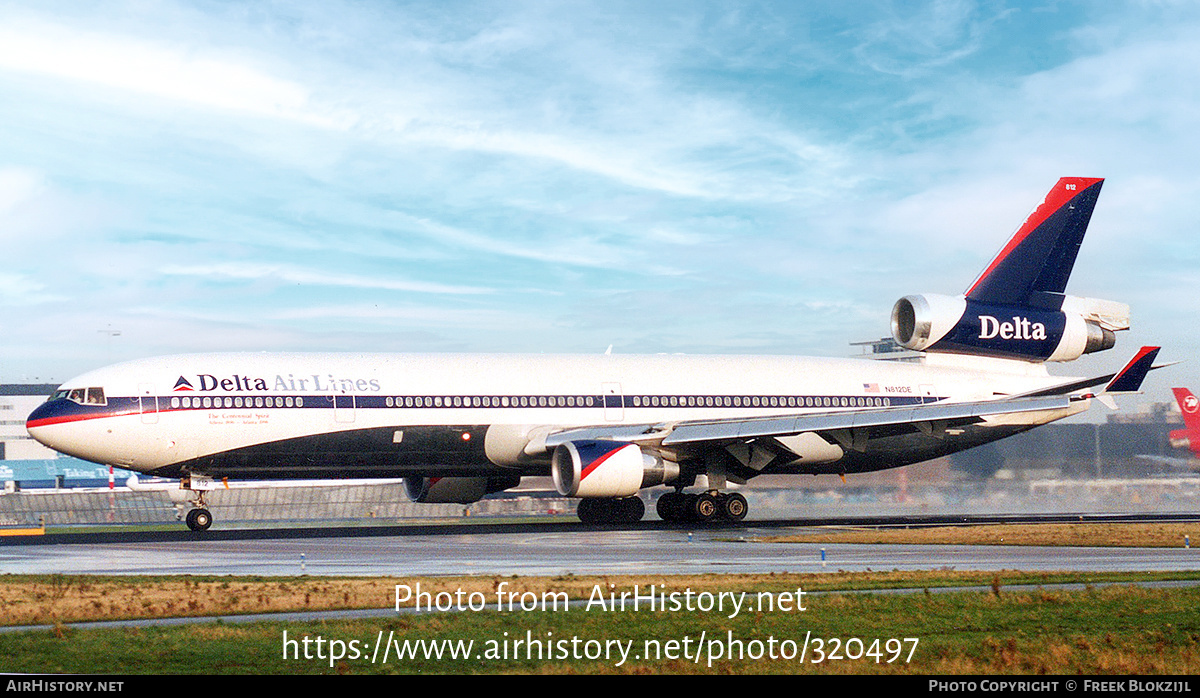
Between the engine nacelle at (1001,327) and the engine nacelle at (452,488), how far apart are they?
13.2 meters

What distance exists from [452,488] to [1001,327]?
1761cm

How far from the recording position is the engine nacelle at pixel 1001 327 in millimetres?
37562

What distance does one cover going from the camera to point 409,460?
31969 millimetres

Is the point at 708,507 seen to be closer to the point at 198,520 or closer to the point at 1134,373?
the point at 1134,373

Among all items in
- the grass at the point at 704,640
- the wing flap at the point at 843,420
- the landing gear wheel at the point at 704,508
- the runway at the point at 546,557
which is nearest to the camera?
the grass at the point at 704,640

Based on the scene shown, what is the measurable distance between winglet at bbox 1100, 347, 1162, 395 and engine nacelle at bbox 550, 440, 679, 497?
11500mm

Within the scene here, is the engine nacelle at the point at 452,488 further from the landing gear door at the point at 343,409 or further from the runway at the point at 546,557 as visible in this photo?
the runway at the point at 546,557

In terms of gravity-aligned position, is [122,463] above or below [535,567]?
above

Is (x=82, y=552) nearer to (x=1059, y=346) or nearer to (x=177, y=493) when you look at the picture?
(x=177, y=493)

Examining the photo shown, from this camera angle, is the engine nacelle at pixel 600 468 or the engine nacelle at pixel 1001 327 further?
the engine nacelle at pixel 1001 327

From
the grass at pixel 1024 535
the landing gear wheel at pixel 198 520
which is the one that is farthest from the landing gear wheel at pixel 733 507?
the landing gear wheel at pixel 198 520

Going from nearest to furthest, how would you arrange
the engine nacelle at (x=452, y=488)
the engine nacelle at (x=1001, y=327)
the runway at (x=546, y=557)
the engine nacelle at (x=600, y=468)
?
the runway at (x=546, y=557) → the engine nacelle at (x=600, y=468) → the engine nacelle at (x=452, y=488) → the engine nacelle at (x=1001, y=327)
